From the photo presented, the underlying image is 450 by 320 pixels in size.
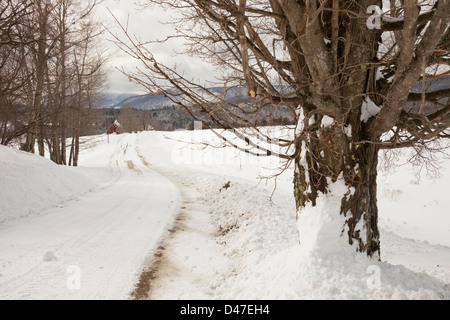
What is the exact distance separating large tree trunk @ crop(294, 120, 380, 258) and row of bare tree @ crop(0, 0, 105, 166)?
21.3 ft

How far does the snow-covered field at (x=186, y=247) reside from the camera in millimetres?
3279

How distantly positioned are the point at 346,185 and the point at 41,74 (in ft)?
42.8

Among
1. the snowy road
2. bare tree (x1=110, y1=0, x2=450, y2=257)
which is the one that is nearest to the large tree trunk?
bare tree (x1=110, y1=0, x2=450, y2=257)

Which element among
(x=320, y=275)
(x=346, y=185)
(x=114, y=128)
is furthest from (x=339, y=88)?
(x=114, y=128)

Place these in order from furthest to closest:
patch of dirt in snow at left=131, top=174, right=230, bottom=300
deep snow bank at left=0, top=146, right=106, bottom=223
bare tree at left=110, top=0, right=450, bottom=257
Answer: deep snow bank at left=0, top=146, right=106, bottom=223 → patch of dirt in snow at left=131, top=174, right=230, bottom=300 → bare tree at left=110, top=0, right=450, bottom=257

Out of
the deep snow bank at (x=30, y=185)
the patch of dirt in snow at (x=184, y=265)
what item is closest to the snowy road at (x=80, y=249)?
the patch of dirt in snow at (x=184, y=265)

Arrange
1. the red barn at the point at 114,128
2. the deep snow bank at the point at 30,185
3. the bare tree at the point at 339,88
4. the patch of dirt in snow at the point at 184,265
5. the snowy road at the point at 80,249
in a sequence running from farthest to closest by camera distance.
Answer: the red barn at the point at 114,128 → the deep snow bank at the point at 30,185 → the patch of dirt in snow at the point at 184,265 → the snowy road at the point at 80,249 → the bare tree at the point at 339,88

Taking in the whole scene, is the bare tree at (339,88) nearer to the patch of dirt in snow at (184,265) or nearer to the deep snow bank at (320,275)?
the deep snow bank at (320,275)

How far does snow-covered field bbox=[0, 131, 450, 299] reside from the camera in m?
3.28

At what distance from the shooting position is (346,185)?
3506 mm

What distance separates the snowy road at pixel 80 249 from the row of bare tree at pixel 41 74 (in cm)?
445

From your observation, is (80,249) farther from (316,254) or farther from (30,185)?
(30,185)

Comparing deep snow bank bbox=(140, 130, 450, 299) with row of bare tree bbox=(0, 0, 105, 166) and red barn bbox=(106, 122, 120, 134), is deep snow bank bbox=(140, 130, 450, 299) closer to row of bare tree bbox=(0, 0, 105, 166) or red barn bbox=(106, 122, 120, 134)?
row of bare tree bbox=(0, 0, 105, 166)
